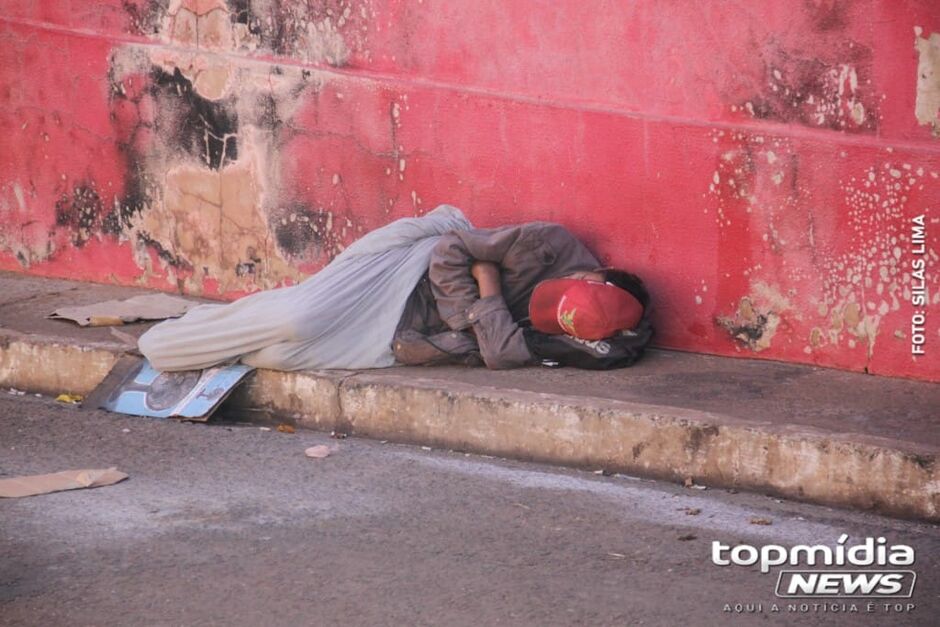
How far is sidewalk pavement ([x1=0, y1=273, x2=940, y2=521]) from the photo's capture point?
181 inches

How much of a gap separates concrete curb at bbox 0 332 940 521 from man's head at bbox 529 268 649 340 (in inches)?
15.2

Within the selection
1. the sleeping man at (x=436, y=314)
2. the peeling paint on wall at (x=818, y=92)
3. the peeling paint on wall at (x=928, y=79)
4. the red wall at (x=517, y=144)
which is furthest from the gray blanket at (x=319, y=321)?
the peeling paint on wall at (x=928, y=79)

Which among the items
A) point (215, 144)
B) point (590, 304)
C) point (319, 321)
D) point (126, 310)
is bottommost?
point (126, 310)

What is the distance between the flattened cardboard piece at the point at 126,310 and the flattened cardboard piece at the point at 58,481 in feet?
5.18

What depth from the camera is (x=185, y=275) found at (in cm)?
688

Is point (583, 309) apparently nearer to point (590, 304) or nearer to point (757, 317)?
point (590, 304)

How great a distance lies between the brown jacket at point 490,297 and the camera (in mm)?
5547

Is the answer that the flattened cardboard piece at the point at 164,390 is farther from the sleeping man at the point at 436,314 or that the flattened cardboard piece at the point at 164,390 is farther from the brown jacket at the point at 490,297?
the brown jacket at the point at 490,297

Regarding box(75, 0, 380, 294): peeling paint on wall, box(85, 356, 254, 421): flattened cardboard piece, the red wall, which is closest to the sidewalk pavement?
box(85, 356, 254, 421): flattened cardboard piece

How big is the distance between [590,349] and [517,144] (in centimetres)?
98

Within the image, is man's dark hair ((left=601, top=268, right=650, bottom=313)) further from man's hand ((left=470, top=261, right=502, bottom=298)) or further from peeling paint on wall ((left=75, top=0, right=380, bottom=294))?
peeling paint on wall ((left=75, top=0, right=380, bottom=294))

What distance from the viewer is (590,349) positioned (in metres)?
5.47

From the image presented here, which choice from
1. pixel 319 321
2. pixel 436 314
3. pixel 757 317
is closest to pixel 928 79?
pixel 757 317

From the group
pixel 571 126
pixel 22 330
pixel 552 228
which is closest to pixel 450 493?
pixel 552 228
